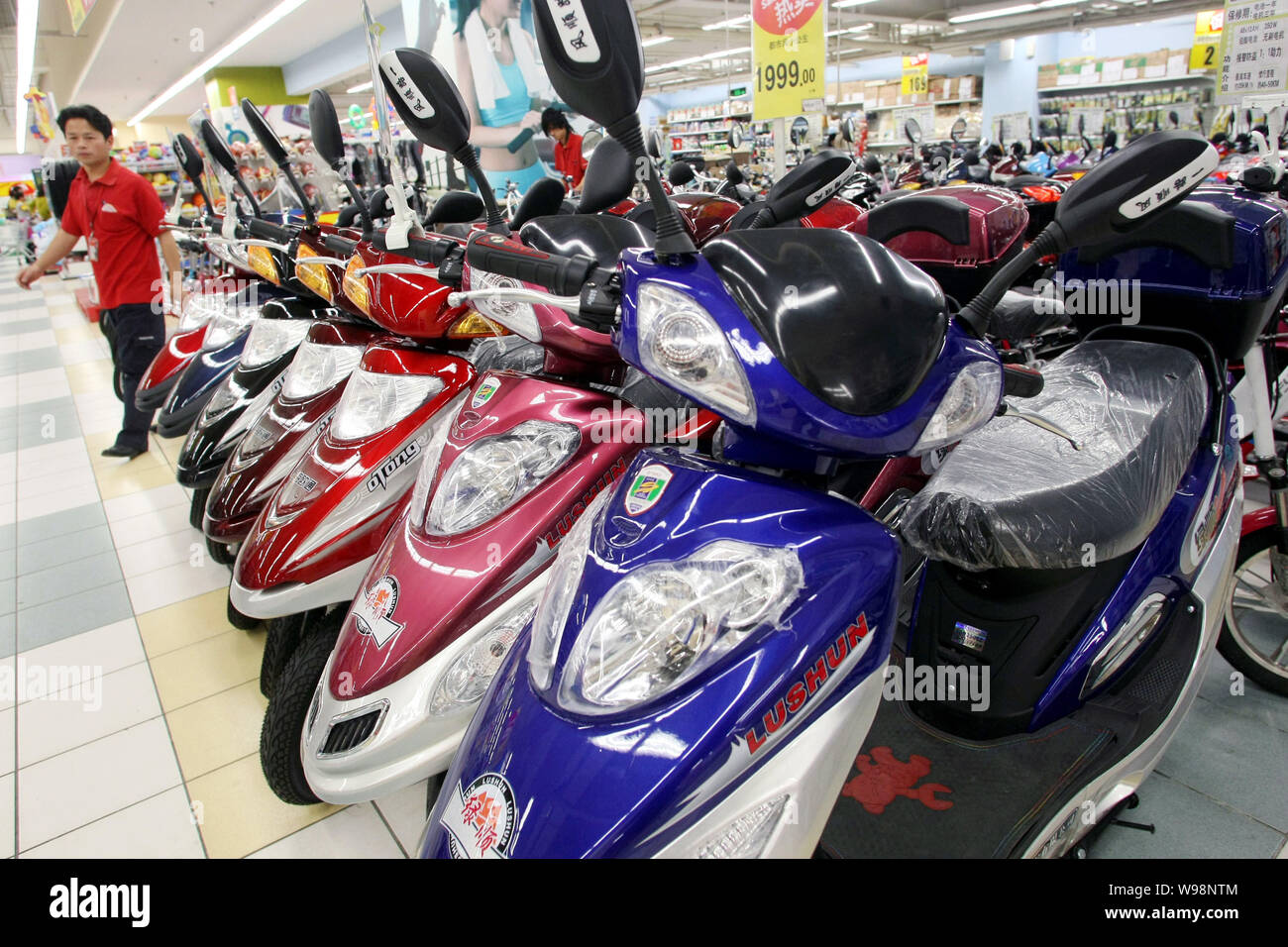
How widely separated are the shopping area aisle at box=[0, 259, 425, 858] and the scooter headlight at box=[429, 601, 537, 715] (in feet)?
1.75

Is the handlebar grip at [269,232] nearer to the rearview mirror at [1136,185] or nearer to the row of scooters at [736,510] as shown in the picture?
the row of scooters at [736,510]

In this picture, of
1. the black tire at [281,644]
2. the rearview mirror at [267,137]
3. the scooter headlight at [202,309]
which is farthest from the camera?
the scooter headlight at [202,309]

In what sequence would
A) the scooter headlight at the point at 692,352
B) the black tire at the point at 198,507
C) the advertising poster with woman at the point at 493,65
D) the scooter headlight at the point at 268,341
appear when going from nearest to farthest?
the scooter headlight at the point at 692,352 → the scooter headlight at the point at 268,341 → the black tire at the point at 198,507 → the advertising poster with woman at the point at 493,65

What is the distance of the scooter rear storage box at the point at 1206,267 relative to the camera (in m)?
1.43

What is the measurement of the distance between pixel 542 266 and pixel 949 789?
1001mm

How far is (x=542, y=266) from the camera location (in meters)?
1.05

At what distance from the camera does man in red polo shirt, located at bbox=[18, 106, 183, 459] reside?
3.76 m

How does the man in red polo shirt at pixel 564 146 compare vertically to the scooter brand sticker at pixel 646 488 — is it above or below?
above

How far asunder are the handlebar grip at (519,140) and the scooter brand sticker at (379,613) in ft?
17.6

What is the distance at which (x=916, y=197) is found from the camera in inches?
74.7

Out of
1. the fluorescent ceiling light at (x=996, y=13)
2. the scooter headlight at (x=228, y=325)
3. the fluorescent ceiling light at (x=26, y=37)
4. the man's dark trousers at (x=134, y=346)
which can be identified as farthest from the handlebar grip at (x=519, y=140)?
the fluorescent ceiling light at (x=996, y=13)

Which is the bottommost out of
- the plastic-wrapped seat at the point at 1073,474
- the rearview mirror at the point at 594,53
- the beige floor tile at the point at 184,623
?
the beige floor tile at the point at 184,623

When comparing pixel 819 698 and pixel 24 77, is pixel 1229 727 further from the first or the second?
pixel 24 77
